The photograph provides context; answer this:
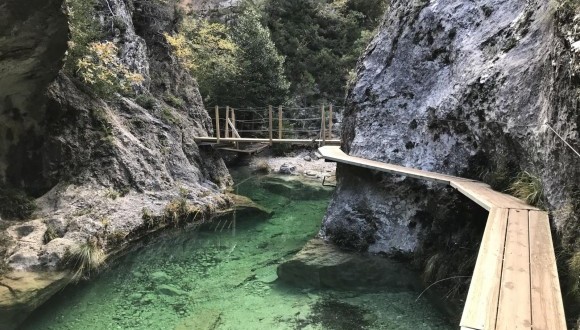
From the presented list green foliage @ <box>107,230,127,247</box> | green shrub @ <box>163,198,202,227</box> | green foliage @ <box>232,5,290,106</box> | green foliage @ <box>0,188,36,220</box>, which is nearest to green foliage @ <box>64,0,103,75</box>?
green foliage @ <box>0,188,36,220</box>

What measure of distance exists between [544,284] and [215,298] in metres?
5.48

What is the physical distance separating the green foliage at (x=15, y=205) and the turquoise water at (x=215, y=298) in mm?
2272

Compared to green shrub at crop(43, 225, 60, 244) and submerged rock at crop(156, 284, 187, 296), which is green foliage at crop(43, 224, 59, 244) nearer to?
green shrub at crop(43, 225, 60, 244)

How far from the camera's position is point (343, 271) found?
25.3ft

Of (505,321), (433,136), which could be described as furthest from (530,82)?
(505,321)

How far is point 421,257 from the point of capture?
24.6ft

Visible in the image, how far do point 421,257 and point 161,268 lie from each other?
512 cm

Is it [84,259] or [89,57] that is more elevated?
[89,57]

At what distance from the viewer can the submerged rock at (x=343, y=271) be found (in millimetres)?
7355

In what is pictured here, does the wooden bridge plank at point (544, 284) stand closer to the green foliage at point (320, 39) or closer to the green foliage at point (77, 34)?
the green foliage at point (77, 34)

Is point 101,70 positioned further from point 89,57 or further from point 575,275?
point 575,275

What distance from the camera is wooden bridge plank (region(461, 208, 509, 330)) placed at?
2.44 m

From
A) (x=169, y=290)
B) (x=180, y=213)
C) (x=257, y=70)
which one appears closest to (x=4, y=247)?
(x=169, y=290)

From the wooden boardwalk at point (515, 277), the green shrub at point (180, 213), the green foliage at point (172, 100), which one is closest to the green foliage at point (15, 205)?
the green shrub at point (180, 213)
